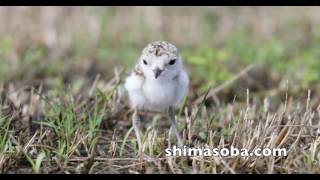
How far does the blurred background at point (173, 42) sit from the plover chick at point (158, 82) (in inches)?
44.7

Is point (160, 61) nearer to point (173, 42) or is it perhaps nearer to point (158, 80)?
point (158, 80)

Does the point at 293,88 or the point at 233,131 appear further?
the point at 293,88

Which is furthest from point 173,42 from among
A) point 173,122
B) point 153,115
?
point 173,122

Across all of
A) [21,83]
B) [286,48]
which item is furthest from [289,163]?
[286,48]

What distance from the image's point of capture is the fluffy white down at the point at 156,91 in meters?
3.99

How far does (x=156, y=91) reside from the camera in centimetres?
400

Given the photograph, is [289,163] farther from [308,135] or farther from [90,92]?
[90,92]

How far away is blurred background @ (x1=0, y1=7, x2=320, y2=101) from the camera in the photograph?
5746 millimetres

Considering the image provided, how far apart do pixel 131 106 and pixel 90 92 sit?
0.44m

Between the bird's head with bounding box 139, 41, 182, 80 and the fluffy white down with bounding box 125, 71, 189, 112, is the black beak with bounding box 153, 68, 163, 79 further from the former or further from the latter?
the fluffy white down with bounding box 125, 71, 189, 112

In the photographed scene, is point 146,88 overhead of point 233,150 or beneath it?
overhead

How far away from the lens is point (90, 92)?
4.71 m

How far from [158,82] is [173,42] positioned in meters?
3.15
